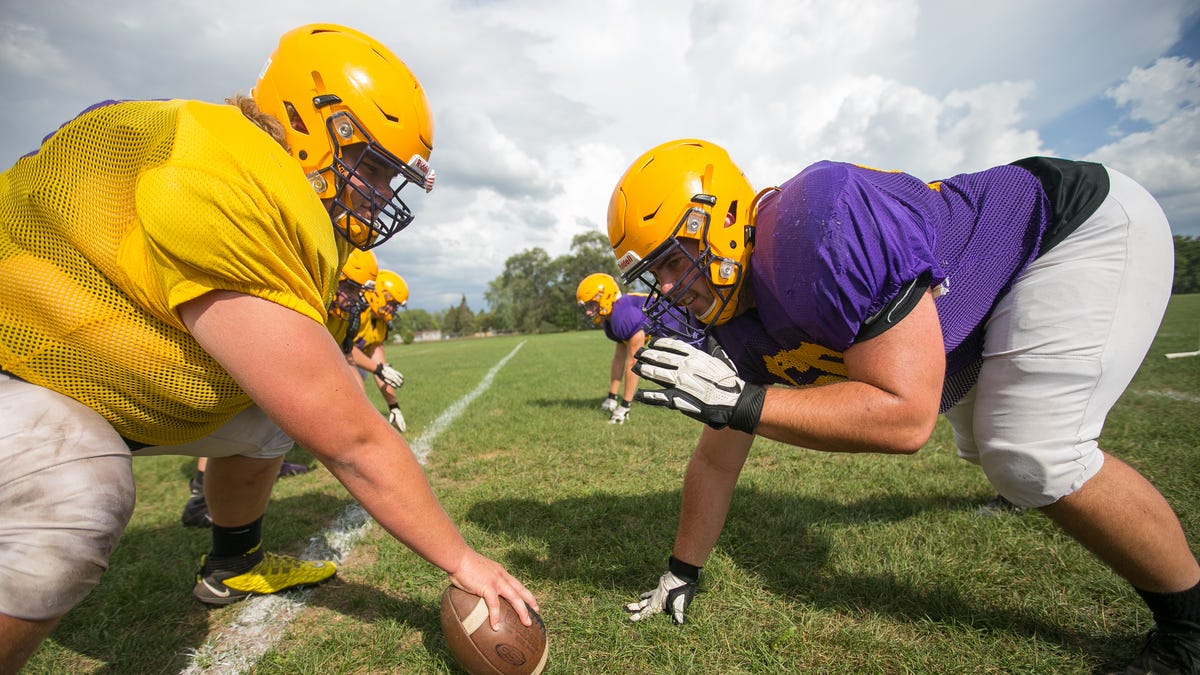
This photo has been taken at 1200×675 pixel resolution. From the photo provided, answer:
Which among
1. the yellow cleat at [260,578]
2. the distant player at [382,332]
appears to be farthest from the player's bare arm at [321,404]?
the distant player at [382,332]

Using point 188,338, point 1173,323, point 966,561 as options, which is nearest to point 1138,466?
point 966,561

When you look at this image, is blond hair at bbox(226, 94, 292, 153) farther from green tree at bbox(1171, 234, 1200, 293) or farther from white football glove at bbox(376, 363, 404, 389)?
green tree at bbox(1171, 234, 1200, 293)

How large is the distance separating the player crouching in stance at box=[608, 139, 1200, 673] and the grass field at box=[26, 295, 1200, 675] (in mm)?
599

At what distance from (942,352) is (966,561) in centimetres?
167

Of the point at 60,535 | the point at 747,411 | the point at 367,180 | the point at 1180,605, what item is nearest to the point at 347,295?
the point at 367,180

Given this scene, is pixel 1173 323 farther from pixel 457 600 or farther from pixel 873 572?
pixel 457 600

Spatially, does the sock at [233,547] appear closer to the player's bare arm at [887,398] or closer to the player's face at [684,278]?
the player's face at [684,278]

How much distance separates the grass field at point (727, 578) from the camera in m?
2.24

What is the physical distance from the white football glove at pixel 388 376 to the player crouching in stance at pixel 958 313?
16.8ft

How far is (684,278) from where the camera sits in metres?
2.16

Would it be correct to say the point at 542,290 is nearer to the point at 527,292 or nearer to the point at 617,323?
the point at 527,292

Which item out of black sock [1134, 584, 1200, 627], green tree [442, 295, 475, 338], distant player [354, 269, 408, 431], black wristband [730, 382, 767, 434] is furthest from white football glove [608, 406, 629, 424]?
green tree [442, 295, 475, 338]

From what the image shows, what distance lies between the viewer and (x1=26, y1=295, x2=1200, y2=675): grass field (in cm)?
224

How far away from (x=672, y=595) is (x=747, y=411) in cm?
113
